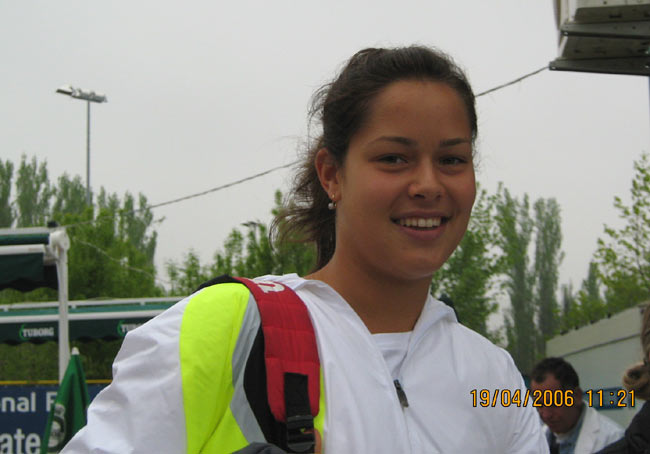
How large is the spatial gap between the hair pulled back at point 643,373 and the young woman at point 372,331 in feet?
5.02

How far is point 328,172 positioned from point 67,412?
3576 mm

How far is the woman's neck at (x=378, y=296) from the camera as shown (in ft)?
5.61

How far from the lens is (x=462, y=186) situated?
168cm

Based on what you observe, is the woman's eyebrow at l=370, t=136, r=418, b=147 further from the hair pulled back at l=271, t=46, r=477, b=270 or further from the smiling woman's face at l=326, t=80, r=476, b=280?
the hair pulled back at l=271, t=46, r=477, b=270

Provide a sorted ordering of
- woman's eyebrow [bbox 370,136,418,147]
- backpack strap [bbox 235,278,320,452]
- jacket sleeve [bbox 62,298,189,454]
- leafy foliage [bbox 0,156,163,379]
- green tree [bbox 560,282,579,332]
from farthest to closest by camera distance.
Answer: green tree [bbox 560,282,579,332], leafy foliage [bbox 0,156,163,379], woman's eyebrow [bbox 370,136,418,147], backpack strap [bbox 235,278,320,452], jacket sleeve [bbox 62,298,189,454]

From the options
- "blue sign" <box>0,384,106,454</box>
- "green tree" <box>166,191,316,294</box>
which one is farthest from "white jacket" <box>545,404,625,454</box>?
"green tree" <box>166,191,316,294</box>

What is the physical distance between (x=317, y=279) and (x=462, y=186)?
39 centimetres

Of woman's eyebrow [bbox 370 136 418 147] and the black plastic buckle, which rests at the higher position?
woman's eyebrow [bbox 370 136 418 147]

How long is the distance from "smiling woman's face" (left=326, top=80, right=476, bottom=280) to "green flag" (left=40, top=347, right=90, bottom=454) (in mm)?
3485

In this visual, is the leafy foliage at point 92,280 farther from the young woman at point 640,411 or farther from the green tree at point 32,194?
the young woman at point 640,411

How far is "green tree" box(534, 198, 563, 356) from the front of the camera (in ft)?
118
